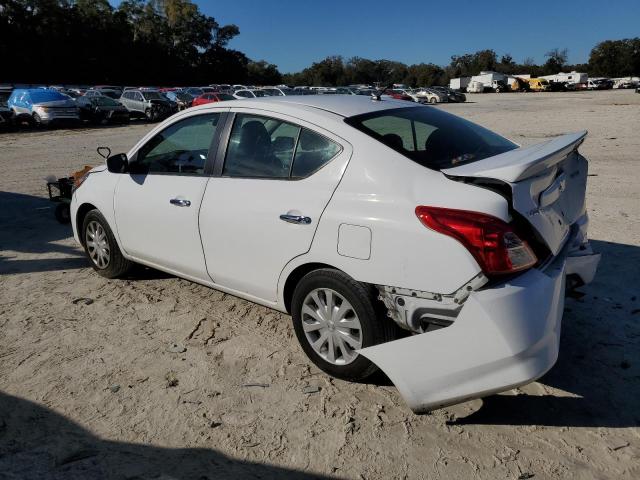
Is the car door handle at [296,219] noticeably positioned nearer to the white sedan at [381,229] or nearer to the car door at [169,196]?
the white sedan at [381,229]

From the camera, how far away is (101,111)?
2956cm

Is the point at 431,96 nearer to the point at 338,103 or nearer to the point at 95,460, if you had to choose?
the point at 338,103

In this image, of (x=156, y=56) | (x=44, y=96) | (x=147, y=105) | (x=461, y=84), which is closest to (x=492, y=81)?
(x=461, y=84)

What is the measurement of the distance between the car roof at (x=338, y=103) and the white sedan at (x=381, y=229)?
0.02m

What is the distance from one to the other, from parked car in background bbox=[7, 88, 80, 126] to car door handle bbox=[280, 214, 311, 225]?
2641 centimetres

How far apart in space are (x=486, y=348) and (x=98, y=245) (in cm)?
387

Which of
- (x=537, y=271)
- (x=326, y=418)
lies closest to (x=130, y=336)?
(x=326, y=418)

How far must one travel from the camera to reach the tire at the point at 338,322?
9.81 ft

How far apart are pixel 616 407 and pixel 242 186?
8.62ft

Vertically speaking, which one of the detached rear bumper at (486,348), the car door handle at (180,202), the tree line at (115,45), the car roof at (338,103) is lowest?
the detached rear bumper at (486,348)

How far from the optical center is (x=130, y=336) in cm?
401

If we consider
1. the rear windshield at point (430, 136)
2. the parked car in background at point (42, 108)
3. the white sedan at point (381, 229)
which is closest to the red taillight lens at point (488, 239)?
the white sedan at point (381, 229)

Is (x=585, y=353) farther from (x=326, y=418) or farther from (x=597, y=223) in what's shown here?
(x=597, y=223)

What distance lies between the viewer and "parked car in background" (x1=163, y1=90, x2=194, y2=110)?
1358 inches
